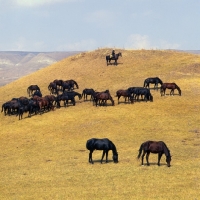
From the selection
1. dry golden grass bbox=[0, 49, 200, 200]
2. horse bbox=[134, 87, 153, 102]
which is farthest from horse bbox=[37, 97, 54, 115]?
horse bbox=[134, 87, 153, 102]

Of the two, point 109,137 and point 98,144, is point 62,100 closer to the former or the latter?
point 109,137

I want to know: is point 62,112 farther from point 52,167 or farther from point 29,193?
point 29,193

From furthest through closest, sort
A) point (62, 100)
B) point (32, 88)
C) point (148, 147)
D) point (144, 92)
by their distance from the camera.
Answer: point (32, 88) < point (62, 100) < point (144, 92) < point (148, 147)

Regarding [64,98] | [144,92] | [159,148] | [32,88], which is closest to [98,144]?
[159,148]

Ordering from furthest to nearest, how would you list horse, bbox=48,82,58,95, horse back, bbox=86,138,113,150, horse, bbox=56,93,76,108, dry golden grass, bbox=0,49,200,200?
1. horse, bbox=48,82,58,95
2. horse, bbox=56,93,76,108
3. horse back, bbox=86,138,113,150
4. dry golden grass, bbox=0,49,200,200

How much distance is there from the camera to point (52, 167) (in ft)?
92.4

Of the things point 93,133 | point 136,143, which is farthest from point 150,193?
point 93,133

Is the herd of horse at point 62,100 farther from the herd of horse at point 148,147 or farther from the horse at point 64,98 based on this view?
the herd of horse at point 148,147

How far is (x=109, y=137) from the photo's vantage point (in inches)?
1467

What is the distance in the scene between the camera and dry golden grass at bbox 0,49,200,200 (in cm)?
2189

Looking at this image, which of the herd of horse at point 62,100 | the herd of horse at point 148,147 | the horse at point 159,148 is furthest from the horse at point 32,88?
the horse at point 159,148

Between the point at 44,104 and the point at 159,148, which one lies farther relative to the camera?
the point at 44,104

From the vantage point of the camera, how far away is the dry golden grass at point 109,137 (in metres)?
21.9

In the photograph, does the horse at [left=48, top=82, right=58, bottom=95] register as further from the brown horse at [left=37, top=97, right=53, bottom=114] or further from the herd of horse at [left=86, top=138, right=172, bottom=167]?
the herd of horse at [left=86, top=138, right=172, bottom=167]
